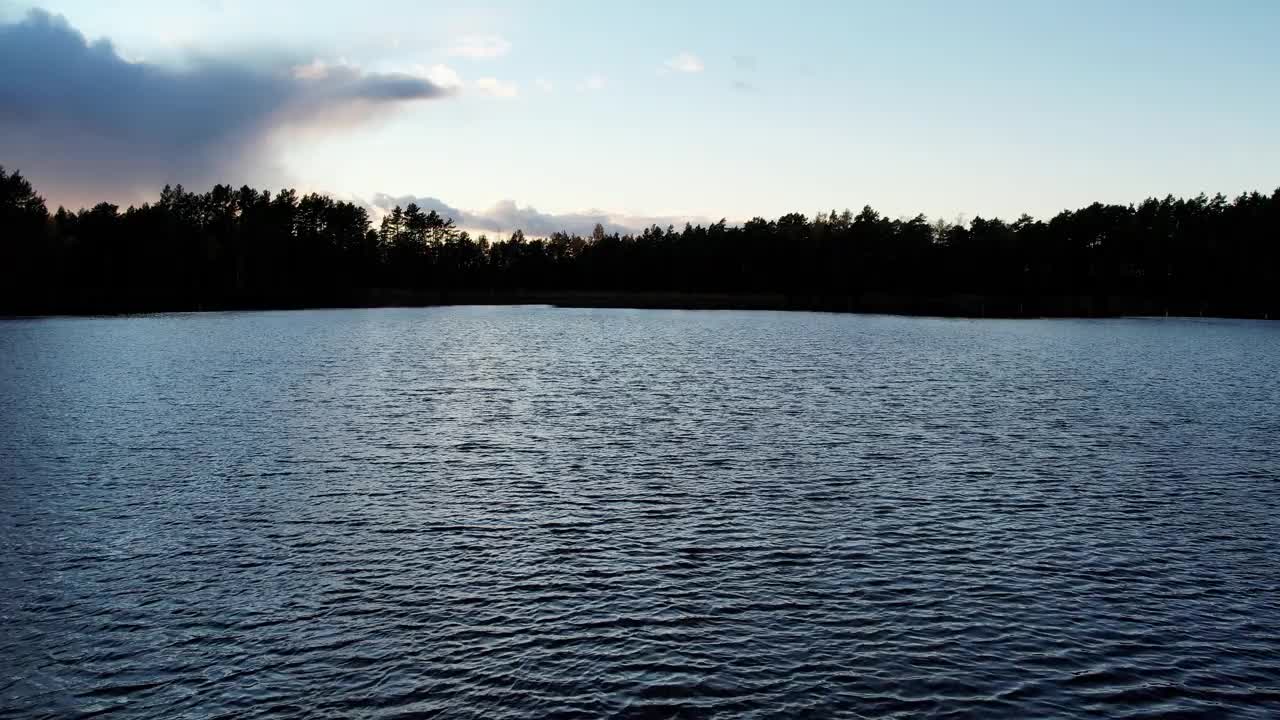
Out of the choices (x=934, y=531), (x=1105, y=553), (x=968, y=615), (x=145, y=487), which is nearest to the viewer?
(x=968, y=615)

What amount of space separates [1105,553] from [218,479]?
2739cm

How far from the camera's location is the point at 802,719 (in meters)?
13.0

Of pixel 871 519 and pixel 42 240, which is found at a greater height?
pixel 42 240

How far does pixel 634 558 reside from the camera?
2073cm

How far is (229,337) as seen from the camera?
103750 millimetres

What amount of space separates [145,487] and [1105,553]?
94.2ft

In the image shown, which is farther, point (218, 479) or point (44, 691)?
point (218, 479)

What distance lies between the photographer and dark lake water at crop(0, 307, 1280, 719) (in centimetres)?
1411

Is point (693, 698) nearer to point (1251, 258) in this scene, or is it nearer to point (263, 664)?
point (263, 664)

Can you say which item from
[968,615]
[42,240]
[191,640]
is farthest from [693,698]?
[42,240]

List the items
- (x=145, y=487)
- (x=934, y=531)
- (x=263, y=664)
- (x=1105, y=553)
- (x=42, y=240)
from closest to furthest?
(x=263, y=664), (x=1105, y=553), (x=934, y=531), (x=145, y=487), (x=42, y=240)

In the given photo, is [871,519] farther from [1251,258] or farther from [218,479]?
[1251,258]

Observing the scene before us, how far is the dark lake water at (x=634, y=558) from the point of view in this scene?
46.3 feet

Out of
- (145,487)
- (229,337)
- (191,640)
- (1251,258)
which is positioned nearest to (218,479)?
(145,487)
